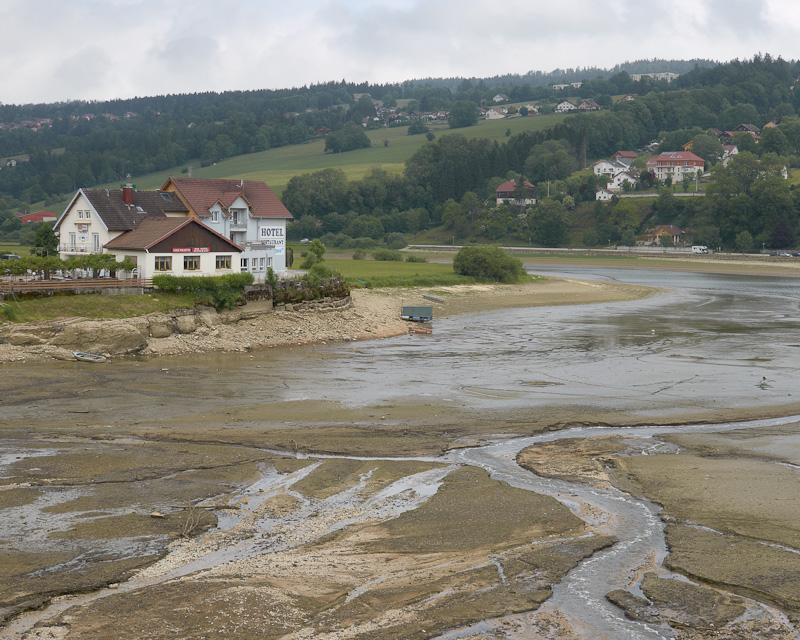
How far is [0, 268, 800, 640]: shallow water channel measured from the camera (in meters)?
16.3

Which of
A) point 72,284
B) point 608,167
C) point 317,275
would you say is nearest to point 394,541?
point 72,284

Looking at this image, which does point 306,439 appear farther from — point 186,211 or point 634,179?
point 634,179

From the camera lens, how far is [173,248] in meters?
51.6

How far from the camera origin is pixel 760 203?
14625cm

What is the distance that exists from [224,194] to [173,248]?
12234 millimetres

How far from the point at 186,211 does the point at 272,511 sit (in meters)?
44.8

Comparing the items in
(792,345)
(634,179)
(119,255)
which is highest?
(634,179)

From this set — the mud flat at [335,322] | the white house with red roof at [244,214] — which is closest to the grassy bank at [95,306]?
the mud flat at [335,322]

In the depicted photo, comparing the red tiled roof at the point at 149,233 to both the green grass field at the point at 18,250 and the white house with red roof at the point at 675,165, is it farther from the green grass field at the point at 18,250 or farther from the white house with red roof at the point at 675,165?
the white house with red roof at the point at 675,165

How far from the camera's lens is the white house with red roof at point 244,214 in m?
61.0

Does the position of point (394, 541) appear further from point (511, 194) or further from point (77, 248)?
point (511, 194)

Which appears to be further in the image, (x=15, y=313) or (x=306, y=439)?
(x=15, y=313)

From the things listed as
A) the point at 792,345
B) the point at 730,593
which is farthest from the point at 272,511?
the point at 792,345

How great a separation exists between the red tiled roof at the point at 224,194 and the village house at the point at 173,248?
6.28 meters
